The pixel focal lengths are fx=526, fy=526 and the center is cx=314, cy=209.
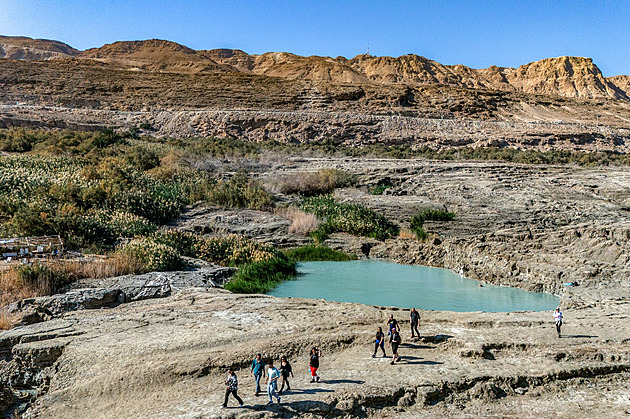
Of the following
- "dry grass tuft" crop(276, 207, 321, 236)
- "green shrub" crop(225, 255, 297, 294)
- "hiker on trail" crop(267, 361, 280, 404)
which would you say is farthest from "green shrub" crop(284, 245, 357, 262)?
"hiker on trail" crop(267, 361, 280, 404)

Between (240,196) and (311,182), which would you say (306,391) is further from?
(311,182)

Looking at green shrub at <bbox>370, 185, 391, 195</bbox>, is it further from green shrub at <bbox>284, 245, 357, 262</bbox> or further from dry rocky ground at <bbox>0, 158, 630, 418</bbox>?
dry rocky ground at <bbox>0, 158, 630, 418</bbox>

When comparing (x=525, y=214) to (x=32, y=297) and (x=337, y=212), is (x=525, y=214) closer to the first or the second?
(x=337, y=212)

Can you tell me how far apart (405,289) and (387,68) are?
3100 inches

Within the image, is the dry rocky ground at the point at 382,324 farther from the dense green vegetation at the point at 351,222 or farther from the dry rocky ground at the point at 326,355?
the dense green vegetation at the point at 351,222

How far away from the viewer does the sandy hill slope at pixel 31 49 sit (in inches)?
3871

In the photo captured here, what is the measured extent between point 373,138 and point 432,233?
23.0 m

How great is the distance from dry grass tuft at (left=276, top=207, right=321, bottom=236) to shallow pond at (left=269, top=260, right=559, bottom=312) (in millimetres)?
2833

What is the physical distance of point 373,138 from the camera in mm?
40375

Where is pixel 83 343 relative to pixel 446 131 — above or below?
below

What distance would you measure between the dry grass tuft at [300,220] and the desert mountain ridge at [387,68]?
5603cm

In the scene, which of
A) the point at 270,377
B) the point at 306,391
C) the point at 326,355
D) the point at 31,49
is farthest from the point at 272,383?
the point at 31,49

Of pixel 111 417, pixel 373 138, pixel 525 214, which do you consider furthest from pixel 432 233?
pixel 373 138

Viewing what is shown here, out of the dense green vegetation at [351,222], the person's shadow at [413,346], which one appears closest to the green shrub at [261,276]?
the dense green vegetation at [351,222]
